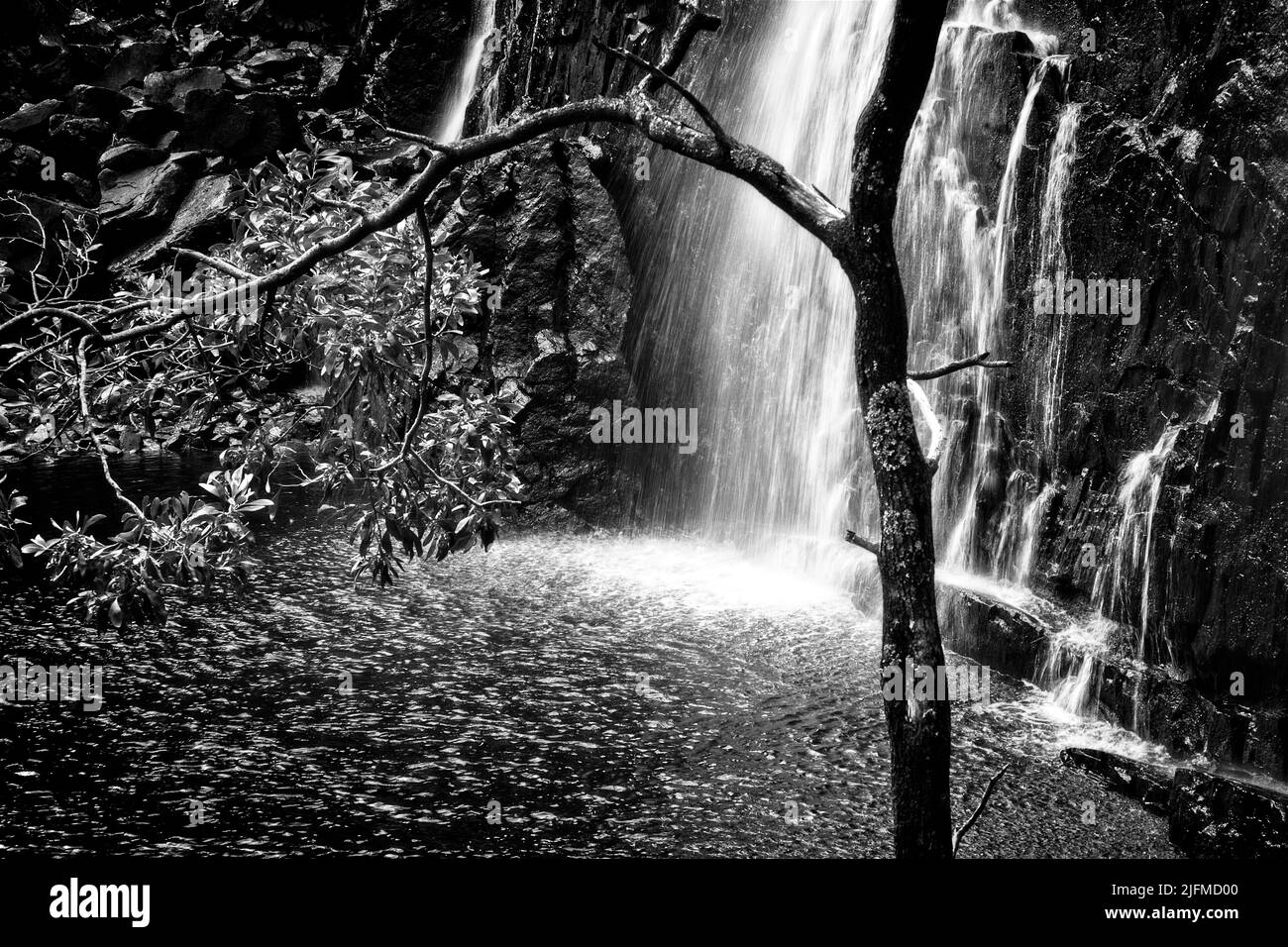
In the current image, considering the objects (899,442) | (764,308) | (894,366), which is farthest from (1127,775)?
(764,308)

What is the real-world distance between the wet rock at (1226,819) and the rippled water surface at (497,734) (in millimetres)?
289

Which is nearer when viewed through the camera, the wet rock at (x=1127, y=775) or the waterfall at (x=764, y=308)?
the wet rock at (x=1127, y=775)

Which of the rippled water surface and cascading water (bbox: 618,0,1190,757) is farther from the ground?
cascading water (bbox: 618,0,1190,757)

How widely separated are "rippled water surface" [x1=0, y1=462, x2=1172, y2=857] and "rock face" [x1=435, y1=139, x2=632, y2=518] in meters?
4.48

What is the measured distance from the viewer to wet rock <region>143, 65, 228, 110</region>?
106 ft

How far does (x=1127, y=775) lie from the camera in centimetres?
981

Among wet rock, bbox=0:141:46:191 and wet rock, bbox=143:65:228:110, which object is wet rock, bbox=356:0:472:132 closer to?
wet rock, bbox=143:65:228:110

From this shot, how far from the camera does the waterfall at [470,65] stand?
2980cm

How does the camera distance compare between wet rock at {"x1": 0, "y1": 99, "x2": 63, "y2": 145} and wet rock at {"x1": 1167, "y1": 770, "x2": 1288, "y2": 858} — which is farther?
wet rock at {"x1": 0, "y1": 99, "x2": 63, "y2": 145}

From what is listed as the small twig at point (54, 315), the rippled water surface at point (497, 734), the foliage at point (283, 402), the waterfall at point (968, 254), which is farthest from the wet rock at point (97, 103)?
the small twig at point (54, 315)

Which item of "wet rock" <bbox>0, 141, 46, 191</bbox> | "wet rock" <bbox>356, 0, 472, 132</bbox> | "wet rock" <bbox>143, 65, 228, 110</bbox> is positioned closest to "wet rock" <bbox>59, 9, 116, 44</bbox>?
"wet rock" <bbox>143, 65, 228, 110</bbox>

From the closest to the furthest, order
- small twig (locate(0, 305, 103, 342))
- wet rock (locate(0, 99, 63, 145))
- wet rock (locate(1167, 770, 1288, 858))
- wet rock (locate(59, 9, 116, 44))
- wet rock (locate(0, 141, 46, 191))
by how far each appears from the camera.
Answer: small twig (locate(0, 305, 103, 342)), wet rock (locate(1167, 770, 1288, 858)), wet rock (locate(0, 141, 46, 191)), wet rock (locate(0, 99, 63, 145)), wet rock (locate(59, 9, 116, 44))

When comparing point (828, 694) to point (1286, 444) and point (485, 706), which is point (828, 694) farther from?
point (1286, 444)

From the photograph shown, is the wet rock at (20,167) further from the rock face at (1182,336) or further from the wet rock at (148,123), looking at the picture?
the rock face at (1182,336)
